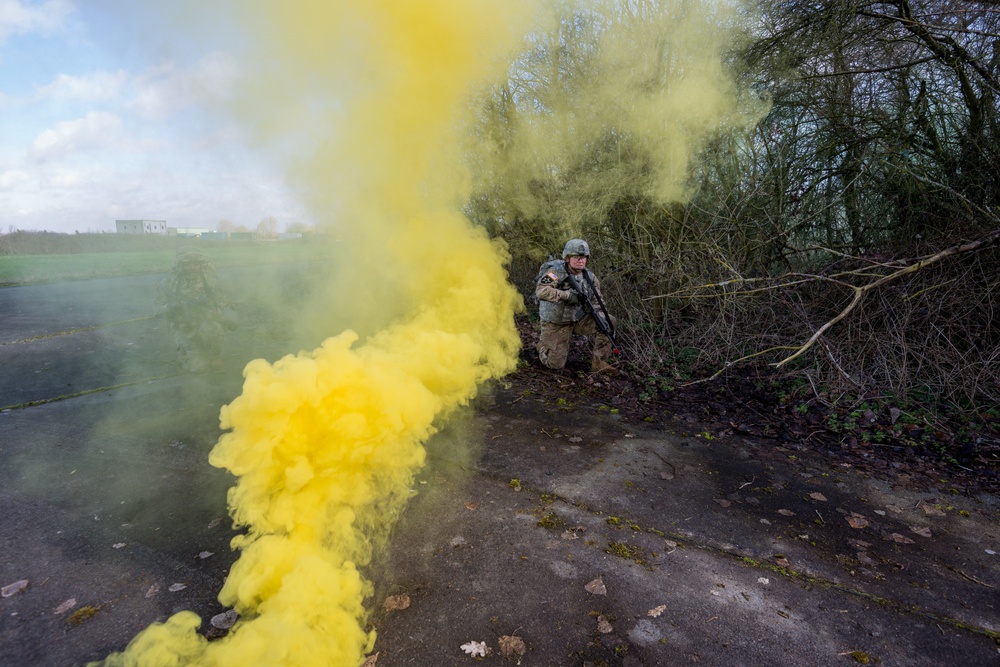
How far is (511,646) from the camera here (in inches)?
98.3

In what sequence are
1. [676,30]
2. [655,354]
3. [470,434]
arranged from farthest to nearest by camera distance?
1. [655,354]
2. [676,30]
3. [470,434]

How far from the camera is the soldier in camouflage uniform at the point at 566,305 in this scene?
6.52 meters

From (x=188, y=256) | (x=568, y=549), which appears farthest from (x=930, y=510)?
(x=188, y=256)

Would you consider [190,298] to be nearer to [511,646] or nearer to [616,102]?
[616,102]

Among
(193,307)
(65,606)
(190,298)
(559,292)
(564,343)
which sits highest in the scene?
(559,292)

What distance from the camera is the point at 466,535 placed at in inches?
132

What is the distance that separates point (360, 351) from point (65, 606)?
7.08 ft

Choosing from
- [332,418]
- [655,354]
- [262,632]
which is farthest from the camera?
[655,354]

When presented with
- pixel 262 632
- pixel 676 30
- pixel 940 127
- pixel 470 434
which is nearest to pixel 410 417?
pixel 470 434

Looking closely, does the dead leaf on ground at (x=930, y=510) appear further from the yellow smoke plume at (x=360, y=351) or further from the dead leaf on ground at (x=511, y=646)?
the yellow smoke plume at (x=360, y=351)

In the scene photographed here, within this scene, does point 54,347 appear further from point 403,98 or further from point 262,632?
point 262,632

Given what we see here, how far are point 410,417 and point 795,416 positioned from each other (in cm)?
413

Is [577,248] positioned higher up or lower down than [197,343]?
higher up

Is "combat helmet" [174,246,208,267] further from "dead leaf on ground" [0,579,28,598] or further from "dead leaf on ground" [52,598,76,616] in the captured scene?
"dead leaf on ground" [52,598,76,616]
